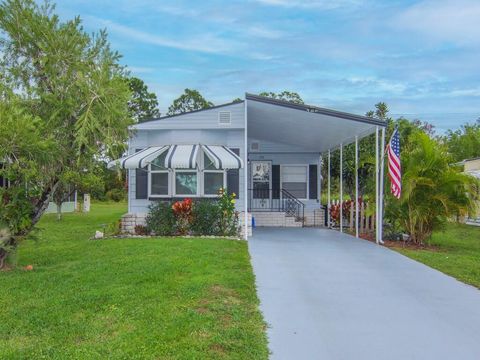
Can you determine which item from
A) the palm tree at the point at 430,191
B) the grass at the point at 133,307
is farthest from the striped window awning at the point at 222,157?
the palm tree at the point at 430,191

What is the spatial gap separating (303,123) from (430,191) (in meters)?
4.22

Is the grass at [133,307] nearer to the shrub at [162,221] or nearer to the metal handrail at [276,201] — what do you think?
the shrub at [162,221]

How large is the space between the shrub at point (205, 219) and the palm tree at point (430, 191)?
515 centimetres

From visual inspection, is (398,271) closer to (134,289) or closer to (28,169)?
(134,289)

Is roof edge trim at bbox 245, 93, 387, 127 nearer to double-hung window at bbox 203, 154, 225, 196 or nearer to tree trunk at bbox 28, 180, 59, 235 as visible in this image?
double-hung window at bbox 203, 154, 225, 196

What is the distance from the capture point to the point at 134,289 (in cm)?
676

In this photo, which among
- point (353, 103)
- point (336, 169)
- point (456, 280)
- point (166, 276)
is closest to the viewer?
point (166, 276)

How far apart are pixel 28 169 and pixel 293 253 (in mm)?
5932

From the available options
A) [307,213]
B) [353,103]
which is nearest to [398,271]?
[307,213]

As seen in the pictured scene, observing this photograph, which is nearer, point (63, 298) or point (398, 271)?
point (63, 298)

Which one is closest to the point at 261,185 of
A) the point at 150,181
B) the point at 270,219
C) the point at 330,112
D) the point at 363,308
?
the point at 270,219

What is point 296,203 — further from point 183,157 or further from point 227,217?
point 183,157

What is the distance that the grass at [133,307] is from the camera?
14.9ft

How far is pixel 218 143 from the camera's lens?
1565 centimetres
